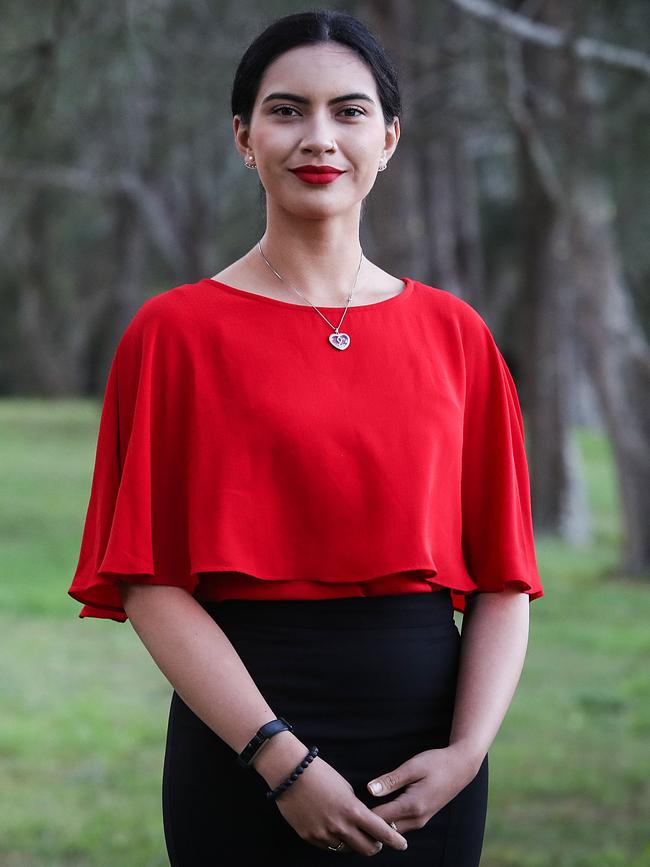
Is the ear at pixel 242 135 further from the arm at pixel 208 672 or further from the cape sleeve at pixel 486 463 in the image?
the arm at pixel 208 672

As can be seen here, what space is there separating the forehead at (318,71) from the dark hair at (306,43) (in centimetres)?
1

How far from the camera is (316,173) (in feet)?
6.24

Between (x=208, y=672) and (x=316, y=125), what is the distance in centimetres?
74

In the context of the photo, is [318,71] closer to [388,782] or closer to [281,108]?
[281,108]

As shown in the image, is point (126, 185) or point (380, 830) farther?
point (126, 185)

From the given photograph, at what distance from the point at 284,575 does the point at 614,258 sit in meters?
7.29

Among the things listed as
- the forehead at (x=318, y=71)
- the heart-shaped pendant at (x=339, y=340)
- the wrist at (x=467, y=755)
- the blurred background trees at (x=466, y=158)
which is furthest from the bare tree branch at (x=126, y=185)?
the wrist at (x=467, y=755)

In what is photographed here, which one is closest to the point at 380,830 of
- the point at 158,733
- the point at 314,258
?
the point at 314,258

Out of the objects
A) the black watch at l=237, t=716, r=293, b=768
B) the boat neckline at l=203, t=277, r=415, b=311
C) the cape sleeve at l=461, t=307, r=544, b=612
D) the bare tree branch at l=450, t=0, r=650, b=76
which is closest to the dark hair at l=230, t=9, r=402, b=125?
the boat neckline at l=203, t=277, r=415, b=311

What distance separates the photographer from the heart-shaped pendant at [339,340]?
1894mm

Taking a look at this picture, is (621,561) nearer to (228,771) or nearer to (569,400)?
(569,400)

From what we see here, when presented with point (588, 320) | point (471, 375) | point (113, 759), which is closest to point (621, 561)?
point (588, 320)

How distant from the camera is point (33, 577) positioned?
962cm

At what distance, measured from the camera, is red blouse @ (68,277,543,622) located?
6.04 ft
